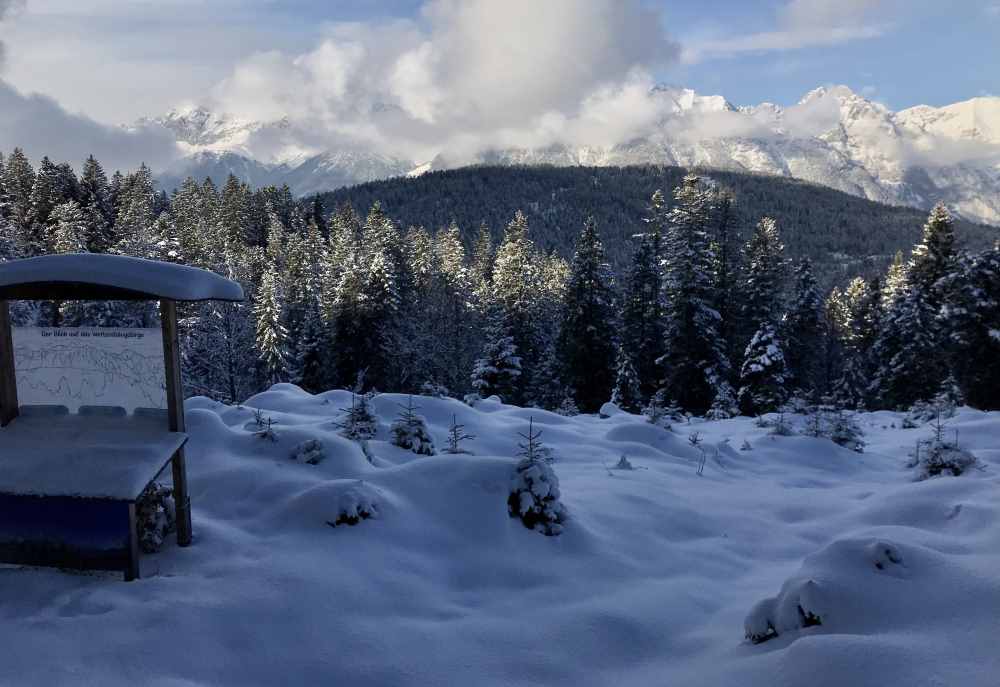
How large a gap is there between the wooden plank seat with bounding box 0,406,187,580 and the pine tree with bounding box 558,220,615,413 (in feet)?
89.0

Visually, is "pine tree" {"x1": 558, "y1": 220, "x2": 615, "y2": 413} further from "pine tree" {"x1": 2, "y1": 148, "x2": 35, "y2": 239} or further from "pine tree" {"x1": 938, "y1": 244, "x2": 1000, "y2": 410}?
"pine tree" {"x1": 2, "y1": 148, "x2": 35, "y2": 239}

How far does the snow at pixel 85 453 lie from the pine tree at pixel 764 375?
26397mm

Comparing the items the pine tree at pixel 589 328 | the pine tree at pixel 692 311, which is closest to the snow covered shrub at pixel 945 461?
the pine tree at pixel 692 311

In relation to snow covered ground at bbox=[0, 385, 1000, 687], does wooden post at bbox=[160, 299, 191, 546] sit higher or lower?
higher

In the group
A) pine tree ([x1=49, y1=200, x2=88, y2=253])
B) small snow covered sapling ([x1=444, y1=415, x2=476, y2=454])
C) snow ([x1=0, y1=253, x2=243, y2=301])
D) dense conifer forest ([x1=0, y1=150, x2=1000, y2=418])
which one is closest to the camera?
snow ([x1=0, y1=253, x2=243, y2=301])

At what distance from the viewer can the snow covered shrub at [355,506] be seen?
5.41m

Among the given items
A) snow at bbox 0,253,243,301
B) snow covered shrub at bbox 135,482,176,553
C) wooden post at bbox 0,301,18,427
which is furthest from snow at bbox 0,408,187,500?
snow at bbox 0,253,243,301

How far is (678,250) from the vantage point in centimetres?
2852

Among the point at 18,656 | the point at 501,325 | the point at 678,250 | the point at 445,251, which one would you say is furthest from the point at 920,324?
the point at 445,251

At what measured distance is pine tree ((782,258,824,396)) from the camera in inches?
1368

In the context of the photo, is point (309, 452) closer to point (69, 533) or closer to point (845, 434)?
point (69, 533)

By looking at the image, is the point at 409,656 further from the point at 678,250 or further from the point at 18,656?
the point at 678,250

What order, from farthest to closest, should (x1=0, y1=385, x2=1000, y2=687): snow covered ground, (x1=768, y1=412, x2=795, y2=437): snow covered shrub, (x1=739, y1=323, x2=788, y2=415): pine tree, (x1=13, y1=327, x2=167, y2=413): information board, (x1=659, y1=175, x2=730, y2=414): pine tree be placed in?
(x1=659, y1=175, x2=730, y2=414): pine tree → (x1=739, y1=323, x2=788, y2=415): pine tree → (x1=768, y1=412, x2=795, y2=437): snow covered shrub → (x1=13, y1=327, x2=167, y2=413): information board → (x1=0, y1=385, x2=1000, y2=687): snow covered ground

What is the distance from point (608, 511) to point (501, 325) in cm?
2971
